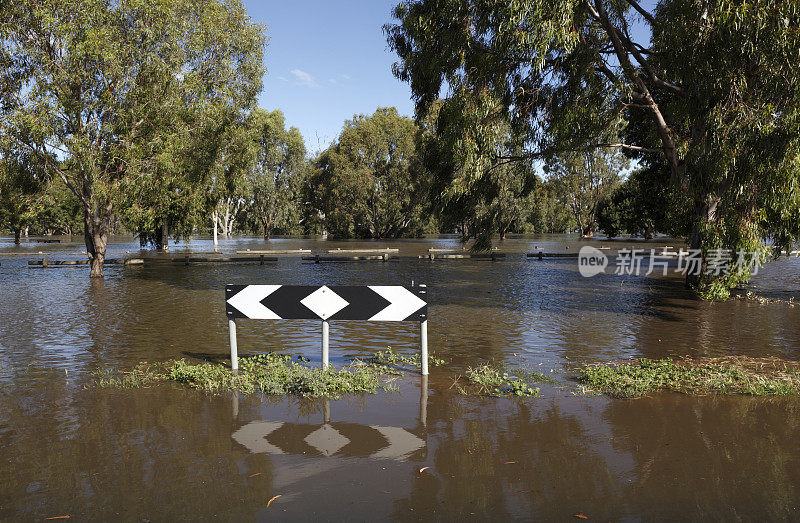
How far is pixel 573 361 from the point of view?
8555mm

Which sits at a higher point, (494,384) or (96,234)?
(96,234)

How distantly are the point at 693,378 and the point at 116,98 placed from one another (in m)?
21.6

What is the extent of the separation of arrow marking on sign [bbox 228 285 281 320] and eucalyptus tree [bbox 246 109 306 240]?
245 feet

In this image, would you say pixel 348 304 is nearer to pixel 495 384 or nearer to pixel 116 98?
pixel 495 384

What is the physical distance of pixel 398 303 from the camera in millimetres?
7223

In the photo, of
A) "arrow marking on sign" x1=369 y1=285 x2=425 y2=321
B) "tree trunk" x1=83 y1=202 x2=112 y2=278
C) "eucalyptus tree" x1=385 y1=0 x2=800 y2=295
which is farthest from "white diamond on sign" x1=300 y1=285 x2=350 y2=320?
"tree trunk" x1=83 y1=202 x2=112 y2=278

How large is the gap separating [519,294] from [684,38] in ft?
28.1

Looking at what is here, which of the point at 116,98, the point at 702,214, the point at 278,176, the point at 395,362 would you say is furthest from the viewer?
the point at 278,176

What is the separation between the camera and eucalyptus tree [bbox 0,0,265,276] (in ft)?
65.5

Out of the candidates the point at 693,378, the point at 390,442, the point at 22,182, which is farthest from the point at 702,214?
the point at 22,182

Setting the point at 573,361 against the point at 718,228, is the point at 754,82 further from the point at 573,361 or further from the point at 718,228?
the point at 573,361

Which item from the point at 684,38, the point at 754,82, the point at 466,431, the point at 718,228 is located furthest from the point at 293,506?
the point at 684,38

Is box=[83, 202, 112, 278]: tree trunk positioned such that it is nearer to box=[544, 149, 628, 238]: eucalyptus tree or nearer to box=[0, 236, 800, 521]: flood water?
box=[0, 236, 800, 521]: flood water

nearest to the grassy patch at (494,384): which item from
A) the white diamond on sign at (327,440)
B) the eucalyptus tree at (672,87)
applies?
the white diamond on sign at (327,440)
